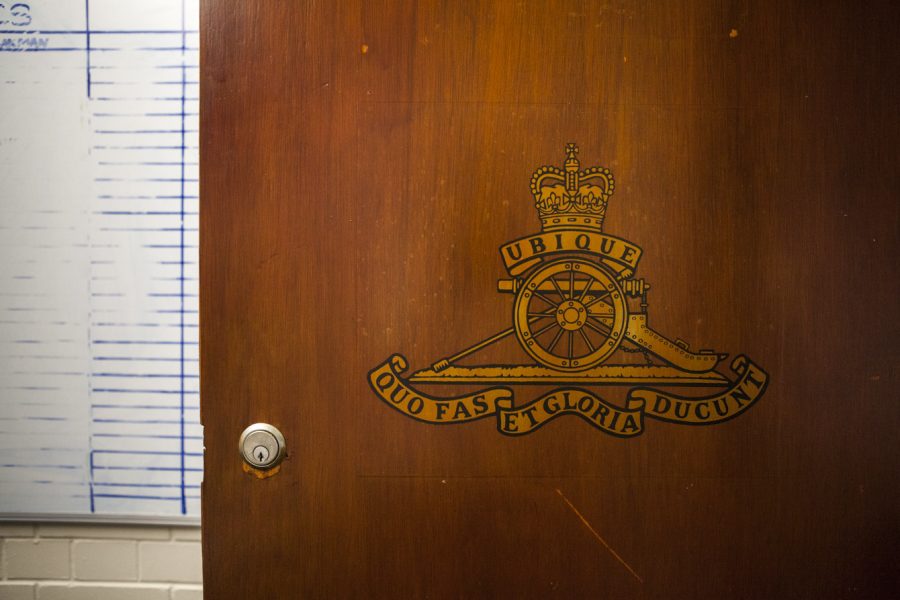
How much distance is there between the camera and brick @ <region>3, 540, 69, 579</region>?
115 cm

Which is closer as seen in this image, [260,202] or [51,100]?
Result: [260,202]

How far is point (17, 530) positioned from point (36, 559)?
8cm

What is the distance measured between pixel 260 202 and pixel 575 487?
66cm

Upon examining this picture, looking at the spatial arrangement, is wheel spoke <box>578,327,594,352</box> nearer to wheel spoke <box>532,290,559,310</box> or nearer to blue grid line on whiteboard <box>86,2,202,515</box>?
wheel spoke <box>532,290,559,310</box>

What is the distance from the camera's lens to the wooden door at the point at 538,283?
772 mm

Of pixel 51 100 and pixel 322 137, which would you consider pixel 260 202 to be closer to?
pixel 322 137

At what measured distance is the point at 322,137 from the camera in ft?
2.55

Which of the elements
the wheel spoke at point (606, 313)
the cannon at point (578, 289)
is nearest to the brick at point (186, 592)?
the cannon at point (578, 289)

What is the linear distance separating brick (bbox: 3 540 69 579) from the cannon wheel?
1.18 metres

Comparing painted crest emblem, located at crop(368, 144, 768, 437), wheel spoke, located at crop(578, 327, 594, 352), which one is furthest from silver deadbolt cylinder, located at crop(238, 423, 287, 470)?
wheel spoke, located at crop(578, 327, 594, 352)

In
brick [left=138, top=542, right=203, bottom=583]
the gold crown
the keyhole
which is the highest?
the gold crown

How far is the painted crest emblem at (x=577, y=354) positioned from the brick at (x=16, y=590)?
1.06m

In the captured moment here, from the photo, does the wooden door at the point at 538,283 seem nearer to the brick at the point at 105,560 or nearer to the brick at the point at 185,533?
the brick at the point at 185,533

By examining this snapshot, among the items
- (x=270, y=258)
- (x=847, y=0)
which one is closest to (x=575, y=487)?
(x=270, y=258)
